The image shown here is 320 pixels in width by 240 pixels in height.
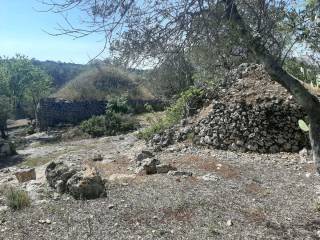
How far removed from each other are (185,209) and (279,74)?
87.2 inches

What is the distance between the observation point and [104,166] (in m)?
10.2

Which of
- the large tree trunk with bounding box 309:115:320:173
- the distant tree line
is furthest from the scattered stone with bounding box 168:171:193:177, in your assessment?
the distant tree line

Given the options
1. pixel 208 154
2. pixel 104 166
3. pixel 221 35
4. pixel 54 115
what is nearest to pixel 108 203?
pixel 221 35

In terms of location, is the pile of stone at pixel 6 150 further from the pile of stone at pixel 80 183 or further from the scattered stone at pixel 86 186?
the scattered stone at pixel 86 186

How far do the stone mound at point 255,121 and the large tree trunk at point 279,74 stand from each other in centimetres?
484

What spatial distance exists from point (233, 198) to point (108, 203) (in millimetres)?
1918

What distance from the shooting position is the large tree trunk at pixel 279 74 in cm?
518

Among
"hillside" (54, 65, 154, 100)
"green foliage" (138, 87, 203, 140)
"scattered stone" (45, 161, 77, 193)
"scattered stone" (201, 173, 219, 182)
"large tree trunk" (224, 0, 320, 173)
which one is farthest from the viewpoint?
"hillside" (54, 65, 154, 100)

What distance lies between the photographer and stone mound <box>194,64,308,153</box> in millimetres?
10703

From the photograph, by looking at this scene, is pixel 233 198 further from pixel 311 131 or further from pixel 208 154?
pixel 208 154

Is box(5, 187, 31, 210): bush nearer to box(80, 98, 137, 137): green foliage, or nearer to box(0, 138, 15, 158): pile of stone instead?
box(0, 138, 15, 158): pile of stone

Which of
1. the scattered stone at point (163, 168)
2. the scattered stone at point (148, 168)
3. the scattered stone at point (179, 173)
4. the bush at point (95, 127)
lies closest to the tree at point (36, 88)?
the bush at point (95, 127)

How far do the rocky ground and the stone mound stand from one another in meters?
1.86

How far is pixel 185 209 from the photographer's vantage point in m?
5.86
